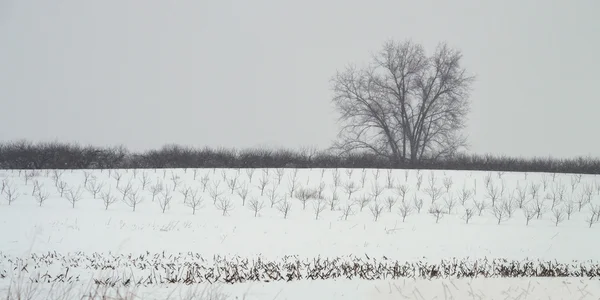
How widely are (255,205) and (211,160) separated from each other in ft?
26.4

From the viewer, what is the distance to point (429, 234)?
38.1 feet

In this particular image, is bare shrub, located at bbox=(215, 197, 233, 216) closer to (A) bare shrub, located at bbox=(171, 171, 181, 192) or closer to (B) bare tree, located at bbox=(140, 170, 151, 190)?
(A) bare shrub, located at bbox=(171, 171, 181, 192)

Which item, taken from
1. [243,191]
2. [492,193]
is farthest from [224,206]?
[492,193]

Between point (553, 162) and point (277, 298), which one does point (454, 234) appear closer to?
point (277, 298)

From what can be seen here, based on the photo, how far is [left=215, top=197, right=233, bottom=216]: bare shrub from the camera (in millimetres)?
13281

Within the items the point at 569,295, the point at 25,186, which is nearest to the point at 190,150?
the point at 25,186

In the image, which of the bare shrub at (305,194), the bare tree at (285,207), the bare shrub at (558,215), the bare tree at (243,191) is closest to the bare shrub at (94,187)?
the bare tree at (243,191)

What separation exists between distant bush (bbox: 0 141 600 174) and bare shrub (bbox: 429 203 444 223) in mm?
6135

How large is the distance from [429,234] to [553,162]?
47.7ft

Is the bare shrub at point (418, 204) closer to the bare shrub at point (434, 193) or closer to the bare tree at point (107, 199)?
the bare shrub at point (434, 193)

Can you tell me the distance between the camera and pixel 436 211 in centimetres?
1370

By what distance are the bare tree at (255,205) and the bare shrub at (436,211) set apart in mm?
5966

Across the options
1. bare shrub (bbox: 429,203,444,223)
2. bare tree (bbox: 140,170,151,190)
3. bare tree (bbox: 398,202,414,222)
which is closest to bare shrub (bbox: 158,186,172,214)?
bare tree (bbox: 140,170,151,190)

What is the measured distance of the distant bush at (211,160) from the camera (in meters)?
19.2
